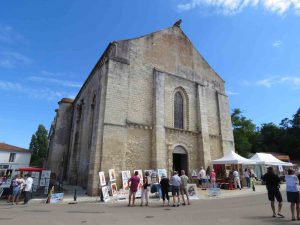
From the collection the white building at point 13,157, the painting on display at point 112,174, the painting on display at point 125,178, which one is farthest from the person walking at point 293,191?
the white building at point 13,157

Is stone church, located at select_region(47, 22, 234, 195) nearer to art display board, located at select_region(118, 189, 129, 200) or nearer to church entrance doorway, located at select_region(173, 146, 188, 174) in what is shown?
church entrance doorway, located at select_region(173, 146, 188, 174)

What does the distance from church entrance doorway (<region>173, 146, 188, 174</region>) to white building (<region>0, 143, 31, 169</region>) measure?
1217 inches

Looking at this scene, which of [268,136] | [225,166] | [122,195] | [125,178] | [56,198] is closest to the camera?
[56,198]

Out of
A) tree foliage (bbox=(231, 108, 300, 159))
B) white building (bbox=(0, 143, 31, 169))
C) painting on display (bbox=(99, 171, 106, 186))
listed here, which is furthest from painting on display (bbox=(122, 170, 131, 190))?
white building (bbox=(0, 143, 31, 169))

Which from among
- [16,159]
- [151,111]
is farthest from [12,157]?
[151,111]

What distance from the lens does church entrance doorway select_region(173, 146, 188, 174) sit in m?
17.8

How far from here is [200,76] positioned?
21656 millimetres

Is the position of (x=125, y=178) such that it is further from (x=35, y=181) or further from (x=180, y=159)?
(x=180, y=159)

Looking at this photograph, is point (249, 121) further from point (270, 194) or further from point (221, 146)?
point (270, 194)

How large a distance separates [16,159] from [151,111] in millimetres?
32058

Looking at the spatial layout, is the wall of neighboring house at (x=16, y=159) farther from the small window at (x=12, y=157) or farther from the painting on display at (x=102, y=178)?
the painting on display at (x=102, y=178)

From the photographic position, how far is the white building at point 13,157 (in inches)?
1410

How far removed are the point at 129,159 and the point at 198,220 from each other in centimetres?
933

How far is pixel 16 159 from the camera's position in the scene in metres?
37.4
